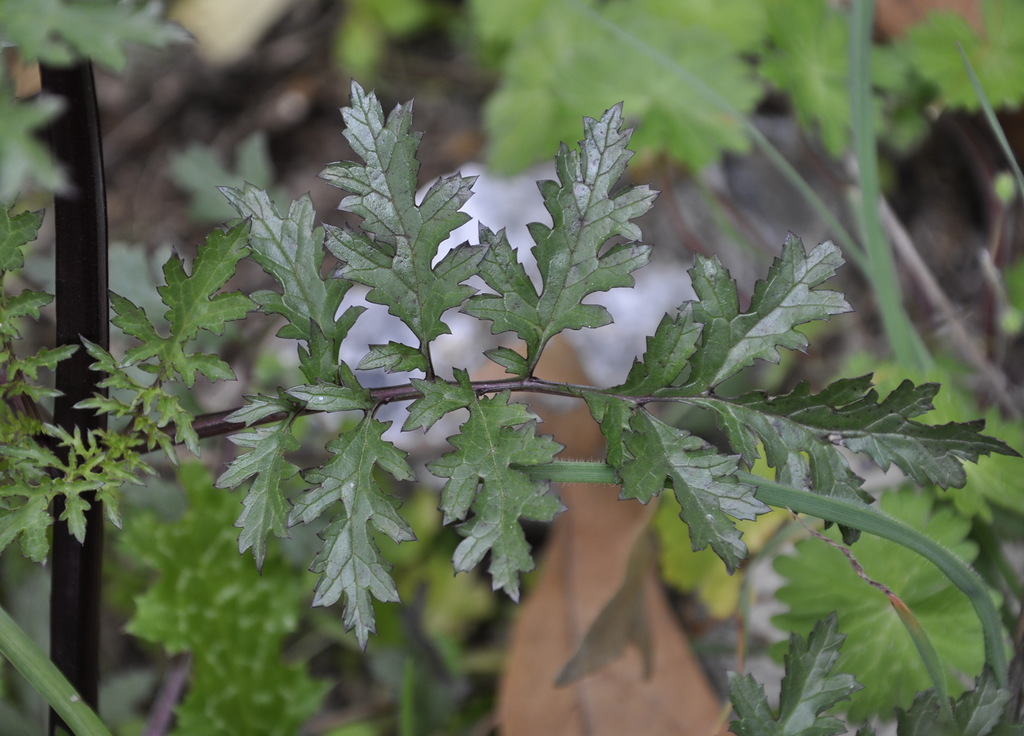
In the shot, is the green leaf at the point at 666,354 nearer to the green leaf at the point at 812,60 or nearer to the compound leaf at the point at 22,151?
the compound leaf at the point at 22,151

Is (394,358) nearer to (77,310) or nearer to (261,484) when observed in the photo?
(261,484)

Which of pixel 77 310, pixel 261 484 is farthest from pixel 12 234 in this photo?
pixel 261 484

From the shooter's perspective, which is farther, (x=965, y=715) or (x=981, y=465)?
(x=981, y=465)

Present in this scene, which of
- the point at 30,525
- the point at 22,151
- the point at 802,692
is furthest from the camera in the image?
the point at 802,692

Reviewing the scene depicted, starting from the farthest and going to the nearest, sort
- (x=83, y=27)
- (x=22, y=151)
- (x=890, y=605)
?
(x=890, y=605) → (x=83, y=27) → (x=22, y=151)

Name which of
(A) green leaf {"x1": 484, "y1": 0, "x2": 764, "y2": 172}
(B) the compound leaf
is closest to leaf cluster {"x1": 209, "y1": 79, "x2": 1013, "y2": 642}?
(B) the compound leaf

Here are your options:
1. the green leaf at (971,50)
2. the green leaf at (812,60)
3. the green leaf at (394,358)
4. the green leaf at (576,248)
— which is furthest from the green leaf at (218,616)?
the green leaf at (971,50)

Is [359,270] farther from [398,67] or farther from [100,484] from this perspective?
[398,67]
